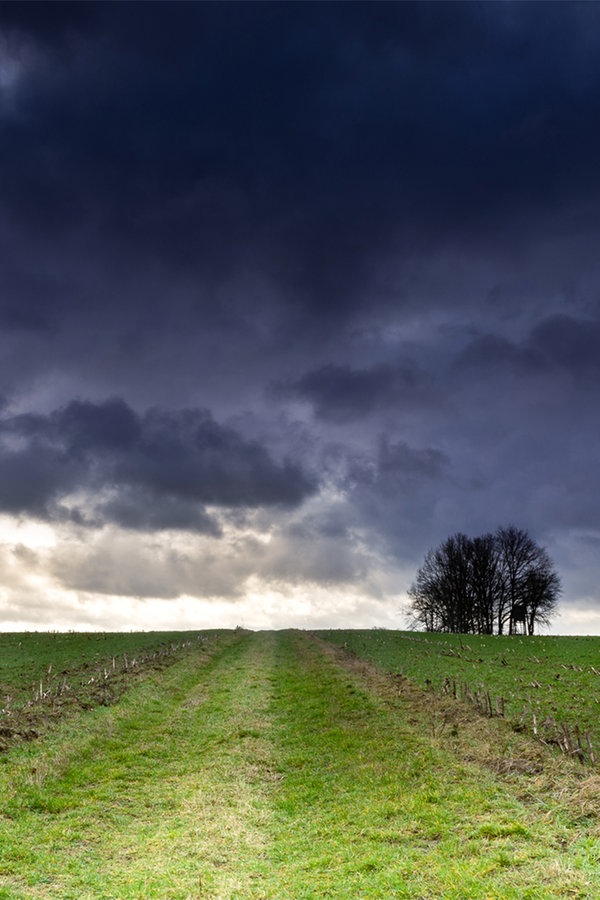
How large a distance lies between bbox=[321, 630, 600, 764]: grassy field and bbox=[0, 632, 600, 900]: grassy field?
2.62 metres

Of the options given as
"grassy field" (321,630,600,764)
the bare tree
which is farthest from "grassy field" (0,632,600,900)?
the bare tree

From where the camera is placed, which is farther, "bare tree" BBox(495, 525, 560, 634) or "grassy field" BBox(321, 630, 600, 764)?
"bare tree" BBox(495, 525, 560, 634)

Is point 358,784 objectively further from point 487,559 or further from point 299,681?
point 487,559

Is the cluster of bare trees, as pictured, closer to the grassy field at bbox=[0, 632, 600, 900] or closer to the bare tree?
the bare tree

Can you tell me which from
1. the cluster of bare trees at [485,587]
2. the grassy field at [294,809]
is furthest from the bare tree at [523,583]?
the grassy field at [294,809]

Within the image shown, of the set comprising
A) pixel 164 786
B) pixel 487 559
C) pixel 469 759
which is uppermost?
pixel 487 559

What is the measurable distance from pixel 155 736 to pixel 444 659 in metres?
30.1

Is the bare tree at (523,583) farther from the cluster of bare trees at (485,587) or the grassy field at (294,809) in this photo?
the grassy field at (294,809)

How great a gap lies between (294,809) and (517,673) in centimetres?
2772

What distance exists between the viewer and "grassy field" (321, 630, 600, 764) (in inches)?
851

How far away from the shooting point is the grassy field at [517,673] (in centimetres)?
2161

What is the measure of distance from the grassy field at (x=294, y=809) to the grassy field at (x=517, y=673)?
262cm

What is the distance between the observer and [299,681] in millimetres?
32438

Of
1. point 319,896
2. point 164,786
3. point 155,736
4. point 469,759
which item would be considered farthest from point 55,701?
point 319,896
